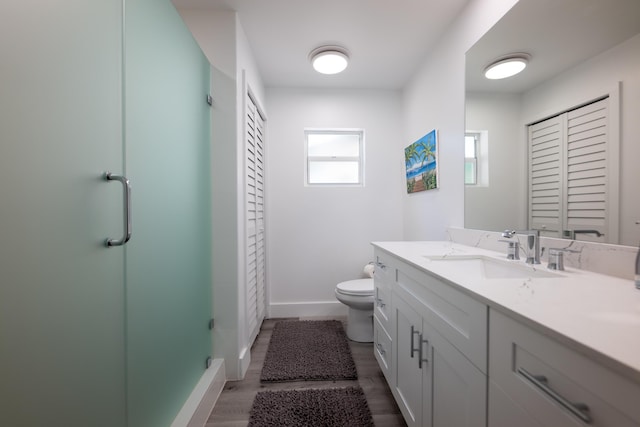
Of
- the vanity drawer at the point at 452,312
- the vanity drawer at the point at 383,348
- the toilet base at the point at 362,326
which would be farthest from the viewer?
the toilet base at the point at 362,326

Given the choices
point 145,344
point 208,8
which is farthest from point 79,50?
point 208,8

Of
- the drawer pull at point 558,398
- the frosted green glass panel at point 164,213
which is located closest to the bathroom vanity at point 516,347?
the drawer pull at point 558,398

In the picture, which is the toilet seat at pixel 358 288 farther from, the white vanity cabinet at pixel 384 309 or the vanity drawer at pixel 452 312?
the vanity drawer at pixel 452 312

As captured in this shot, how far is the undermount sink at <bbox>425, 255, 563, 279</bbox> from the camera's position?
1.03m

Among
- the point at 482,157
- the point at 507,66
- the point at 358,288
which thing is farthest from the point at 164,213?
the point at 507,66

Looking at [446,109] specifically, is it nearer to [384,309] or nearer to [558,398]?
[384,309]

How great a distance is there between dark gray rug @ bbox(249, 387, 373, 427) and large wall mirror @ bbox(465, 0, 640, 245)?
1.28 meters

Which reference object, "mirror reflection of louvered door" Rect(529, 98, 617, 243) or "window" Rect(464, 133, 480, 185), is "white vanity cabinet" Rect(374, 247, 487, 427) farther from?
"window" Rect(464, 133, 480, 185)

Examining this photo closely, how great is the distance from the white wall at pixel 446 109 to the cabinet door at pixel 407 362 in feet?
2.74

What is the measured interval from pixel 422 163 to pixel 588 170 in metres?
1.27

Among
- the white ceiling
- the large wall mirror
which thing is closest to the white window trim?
the large wall mirror

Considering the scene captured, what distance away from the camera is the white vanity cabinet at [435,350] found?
69cm

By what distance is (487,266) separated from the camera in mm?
1233

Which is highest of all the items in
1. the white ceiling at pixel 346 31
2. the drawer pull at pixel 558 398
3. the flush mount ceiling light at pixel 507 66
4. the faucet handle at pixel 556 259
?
the white ceiling at pixel 346 31
